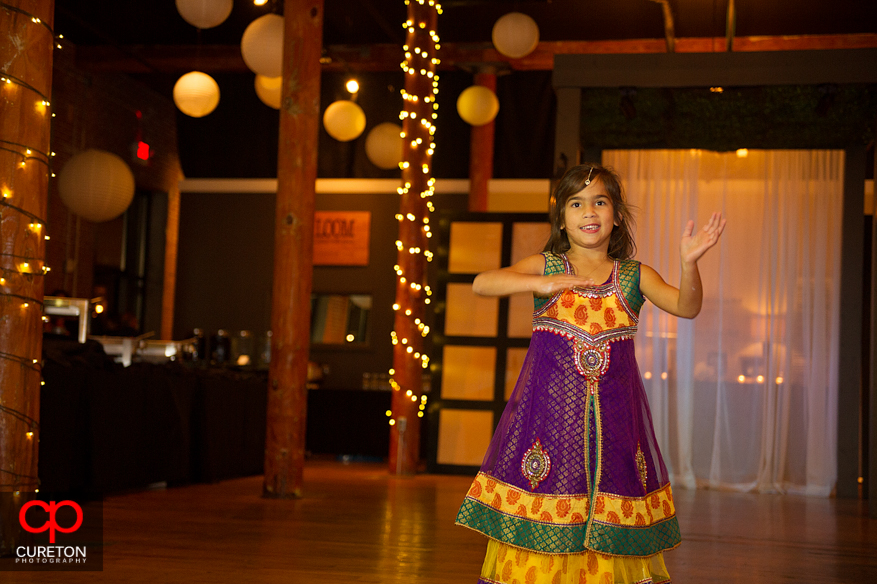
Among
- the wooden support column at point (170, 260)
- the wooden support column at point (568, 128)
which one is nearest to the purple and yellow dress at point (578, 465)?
the wooden support column at point (568, 128)

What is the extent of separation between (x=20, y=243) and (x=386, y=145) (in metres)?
5.44

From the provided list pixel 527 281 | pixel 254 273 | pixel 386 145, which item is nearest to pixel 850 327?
pixel 386 145

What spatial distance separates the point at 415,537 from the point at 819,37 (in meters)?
7.67

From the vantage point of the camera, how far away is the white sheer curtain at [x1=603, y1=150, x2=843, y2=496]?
24.7ft

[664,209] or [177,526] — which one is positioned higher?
[664,209]

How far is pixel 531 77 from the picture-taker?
34.8 ft

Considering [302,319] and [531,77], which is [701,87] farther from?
[531,77]

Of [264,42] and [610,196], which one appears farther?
[264,42]

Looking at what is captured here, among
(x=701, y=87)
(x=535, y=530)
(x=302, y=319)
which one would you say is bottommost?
(x=535, y=530)

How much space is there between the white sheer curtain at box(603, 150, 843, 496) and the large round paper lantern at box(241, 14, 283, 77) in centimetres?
326

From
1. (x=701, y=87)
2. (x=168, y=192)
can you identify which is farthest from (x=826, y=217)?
(x=168, y=192)

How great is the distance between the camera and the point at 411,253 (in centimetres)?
791

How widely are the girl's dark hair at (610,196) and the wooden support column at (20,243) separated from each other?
203 cm

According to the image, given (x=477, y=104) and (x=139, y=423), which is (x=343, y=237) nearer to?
(x=477, y=104)
